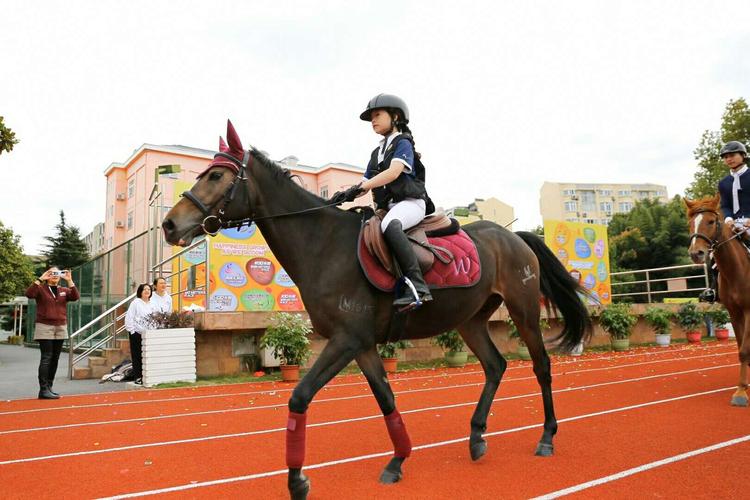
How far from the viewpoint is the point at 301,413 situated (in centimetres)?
345

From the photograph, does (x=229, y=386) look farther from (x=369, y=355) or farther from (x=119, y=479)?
(x=369, y=355)

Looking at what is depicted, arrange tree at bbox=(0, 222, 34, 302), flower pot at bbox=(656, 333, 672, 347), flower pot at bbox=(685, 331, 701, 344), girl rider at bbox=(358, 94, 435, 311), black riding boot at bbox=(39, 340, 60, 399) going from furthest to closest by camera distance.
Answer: tree at bbox=(0, 222, 34, 302) < flower pot at bbox=(685, 331, 701, 344) < flower pot at bbox=(656, 333, 672, 347) < black riding boot at bbox=(39, 340, 60, 399) < girl rider at bbox=(358, 94, 435, 311)

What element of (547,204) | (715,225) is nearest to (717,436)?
(715,225)

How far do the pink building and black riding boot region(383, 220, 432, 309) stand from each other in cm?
3162

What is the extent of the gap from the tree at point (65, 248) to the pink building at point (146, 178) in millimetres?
2168

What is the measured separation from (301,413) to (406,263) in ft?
4.14

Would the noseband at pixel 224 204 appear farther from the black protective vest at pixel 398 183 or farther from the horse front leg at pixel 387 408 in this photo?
the horse front leg at pixel 387 408

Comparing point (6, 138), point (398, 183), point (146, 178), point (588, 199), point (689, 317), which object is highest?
point (588, 199)

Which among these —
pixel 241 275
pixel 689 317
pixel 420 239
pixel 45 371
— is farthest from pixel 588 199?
pixel 420 239

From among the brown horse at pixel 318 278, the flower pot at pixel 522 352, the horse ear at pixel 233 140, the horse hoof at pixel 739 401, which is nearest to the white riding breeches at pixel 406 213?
the brown horse at pixel 318 278

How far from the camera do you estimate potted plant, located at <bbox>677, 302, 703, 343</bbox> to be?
1936cm

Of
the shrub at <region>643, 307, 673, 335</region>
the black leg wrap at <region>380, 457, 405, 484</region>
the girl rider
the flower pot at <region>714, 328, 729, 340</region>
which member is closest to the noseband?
the girl rider

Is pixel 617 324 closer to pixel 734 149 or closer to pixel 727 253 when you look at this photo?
pixel 727 253

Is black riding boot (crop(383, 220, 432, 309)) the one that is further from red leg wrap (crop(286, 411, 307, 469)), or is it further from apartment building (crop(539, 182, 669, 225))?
apartment building (crop(539, 182, 669, 225))
